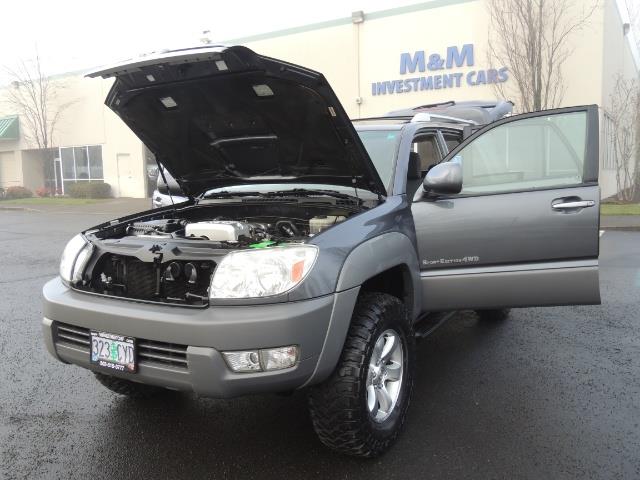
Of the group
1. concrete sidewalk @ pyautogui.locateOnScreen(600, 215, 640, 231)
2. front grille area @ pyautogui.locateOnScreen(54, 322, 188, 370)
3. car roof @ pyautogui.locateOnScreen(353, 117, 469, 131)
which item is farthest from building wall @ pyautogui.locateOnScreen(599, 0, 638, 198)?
front grille area @ pyautogui.locateOnScreen(54, 322, 188, 370)

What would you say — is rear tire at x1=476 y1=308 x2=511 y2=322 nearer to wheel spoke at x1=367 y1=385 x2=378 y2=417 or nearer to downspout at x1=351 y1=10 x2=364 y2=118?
wheel spoke at x1=367 y1=385 x2=378 y2=417

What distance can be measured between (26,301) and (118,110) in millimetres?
3664

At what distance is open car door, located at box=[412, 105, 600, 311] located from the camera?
3445 millimetres

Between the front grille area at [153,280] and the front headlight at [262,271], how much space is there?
8.4 inches

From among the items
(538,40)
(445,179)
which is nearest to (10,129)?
(538,40)

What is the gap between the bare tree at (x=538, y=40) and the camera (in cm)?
1526

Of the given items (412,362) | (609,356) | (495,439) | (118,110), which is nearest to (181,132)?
(118,110)

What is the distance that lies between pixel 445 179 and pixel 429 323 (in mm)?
1270

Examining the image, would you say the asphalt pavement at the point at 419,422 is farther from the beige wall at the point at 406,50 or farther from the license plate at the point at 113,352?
the beige wall at the point at 406,50

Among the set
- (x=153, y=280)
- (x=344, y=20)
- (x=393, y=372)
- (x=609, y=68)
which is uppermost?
(x=344, y=20)

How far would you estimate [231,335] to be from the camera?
2.44m

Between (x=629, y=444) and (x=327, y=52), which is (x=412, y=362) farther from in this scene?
(x=327, y=52)

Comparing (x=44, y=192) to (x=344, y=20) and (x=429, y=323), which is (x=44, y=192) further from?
(x=429, y=323)

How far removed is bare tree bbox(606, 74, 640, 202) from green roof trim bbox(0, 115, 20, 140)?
29.5m
